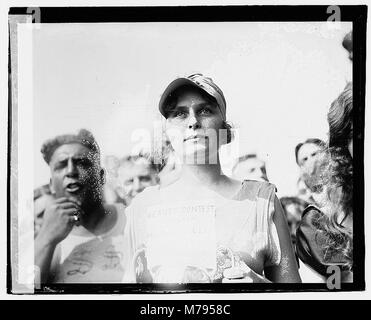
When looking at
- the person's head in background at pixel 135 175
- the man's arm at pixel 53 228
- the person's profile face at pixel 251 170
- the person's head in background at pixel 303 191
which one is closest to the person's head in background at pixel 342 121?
the person's head in background at pixel 303 191

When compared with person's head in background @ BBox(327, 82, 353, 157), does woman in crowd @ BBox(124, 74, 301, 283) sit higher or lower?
lower

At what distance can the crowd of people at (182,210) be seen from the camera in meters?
2.68

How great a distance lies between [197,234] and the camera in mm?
2680

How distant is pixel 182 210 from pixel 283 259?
0.46m

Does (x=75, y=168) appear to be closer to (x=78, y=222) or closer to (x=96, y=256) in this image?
(x=78, y=222)

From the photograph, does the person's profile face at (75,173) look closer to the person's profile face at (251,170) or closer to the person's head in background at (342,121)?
the person's profile face at (251,170)

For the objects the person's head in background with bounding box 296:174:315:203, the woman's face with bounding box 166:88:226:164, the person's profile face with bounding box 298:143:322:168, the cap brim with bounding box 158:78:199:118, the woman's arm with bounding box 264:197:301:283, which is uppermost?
the cap brim with bounding box 158:78:199:118

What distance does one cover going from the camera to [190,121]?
8.82ft

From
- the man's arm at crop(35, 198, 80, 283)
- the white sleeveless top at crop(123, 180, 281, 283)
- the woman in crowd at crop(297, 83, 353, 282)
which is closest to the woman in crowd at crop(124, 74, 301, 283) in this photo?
the white sleeveless top at crop(123, 180, 281, 283)

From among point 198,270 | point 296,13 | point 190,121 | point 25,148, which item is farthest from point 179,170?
point 296,13

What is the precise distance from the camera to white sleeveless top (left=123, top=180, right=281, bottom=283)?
267 cm

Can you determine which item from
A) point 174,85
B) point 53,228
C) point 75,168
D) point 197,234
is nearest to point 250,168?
point 197,234

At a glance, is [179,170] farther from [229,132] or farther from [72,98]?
[72,98]

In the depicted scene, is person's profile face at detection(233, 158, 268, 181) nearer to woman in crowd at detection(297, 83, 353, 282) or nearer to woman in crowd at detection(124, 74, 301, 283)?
woman in crowd at detection(124, 74, 301, 283)
